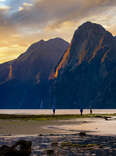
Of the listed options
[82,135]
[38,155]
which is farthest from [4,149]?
[82,135]

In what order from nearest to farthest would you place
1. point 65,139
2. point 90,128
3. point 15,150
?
point 15,150 < point 65,139 < point 90,128

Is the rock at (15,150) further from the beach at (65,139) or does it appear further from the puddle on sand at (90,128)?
the puddle on sand at (90,128)

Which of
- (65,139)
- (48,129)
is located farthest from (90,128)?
(65,139)

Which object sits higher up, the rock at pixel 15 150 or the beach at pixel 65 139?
the rock at pixel 15 150

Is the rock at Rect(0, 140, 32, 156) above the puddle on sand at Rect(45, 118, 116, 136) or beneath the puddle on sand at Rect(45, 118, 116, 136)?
above

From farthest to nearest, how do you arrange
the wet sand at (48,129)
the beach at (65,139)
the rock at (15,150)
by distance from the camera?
1. the wet sand at (48,129)
2. the beach at (65,139)
3. the rock at (15,150)

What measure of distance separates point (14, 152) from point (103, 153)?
5440mm

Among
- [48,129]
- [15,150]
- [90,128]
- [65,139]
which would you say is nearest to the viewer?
[15,150]

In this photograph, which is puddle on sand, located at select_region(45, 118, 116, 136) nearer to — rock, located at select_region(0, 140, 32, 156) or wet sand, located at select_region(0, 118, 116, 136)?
wet sand, located at select_region(0, 118, 116, 136)

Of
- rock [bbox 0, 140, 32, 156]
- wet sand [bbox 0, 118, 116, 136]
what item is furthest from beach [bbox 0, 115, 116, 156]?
rock [bbox 0, 140, 32, 156]

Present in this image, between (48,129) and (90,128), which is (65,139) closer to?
(48,129)

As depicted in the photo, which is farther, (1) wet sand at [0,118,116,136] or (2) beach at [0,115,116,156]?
(1) wet sand at [0,118,116,136]

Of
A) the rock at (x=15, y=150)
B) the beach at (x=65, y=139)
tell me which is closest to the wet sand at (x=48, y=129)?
the beach at (x=65, y=139)

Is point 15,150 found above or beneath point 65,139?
above
